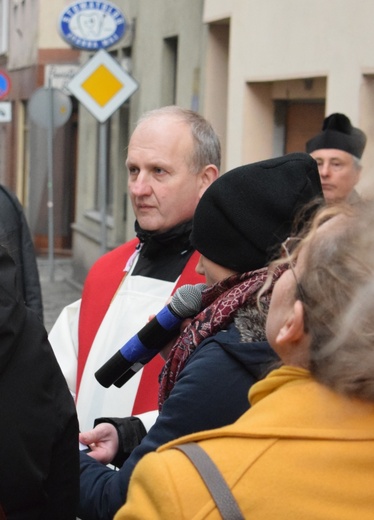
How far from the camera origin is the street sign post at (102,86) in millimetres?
12594

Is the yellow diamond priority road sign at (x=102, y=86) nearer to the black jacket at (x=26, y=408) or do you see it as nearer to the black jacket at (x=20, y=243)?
the black jacket at (x=20, y=243)

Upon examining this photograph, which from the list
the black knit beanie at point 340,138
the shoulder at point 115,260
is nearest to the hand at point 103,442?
the shoulder at point 115,260

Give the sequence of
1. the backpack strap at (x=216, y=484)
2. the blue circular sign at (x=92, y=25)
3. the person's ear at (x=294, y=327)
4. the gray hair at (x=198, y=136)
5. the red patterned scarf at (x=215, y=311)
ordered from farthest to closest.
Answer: the blue circular sign at (x=92, y=25), the gray hair at (x=198, y=136), the red patterned scarf at (x=215, y=311), the person's ear at (x=294, y=327), the backpack strap at (x=216, y=484)

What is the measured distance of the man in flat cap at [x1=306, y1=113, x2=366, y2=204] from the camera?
251 inches

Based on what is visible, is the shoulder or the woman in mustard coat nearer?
the woman in mustard coat

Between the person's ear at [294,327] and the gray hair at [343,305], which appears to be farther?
the person's ear at [294,327]

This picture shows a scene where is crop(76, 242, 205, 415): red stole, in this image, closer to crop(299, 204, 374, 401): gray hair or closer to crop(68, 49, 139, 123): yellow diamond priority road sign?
crop(299, 204, 374, 401): gray hair

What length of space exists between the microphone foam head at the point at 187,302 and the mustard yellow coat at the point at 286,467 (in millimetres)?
1021

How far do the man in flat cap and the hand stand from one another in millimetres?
3358

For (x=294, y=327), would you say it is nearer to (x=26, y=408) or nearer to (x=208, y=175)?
(x=26, y=408)

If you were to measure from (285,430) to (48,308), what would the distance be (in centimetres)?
1386

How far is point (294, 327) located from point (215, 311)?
→ 73 centimetres

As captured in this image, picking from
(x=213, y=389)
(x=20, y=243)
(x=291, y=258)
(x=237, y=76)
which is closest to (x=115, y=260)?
(x=213, y=389)

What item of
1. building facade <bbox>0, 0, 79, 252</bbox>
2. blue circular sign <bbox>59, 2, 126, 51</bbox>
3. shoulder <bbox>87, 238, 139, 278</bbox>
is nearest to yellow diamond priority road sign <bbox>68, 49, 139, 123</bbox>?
blue circular sign <bbox>59, 2, 126, 51</bbox>
